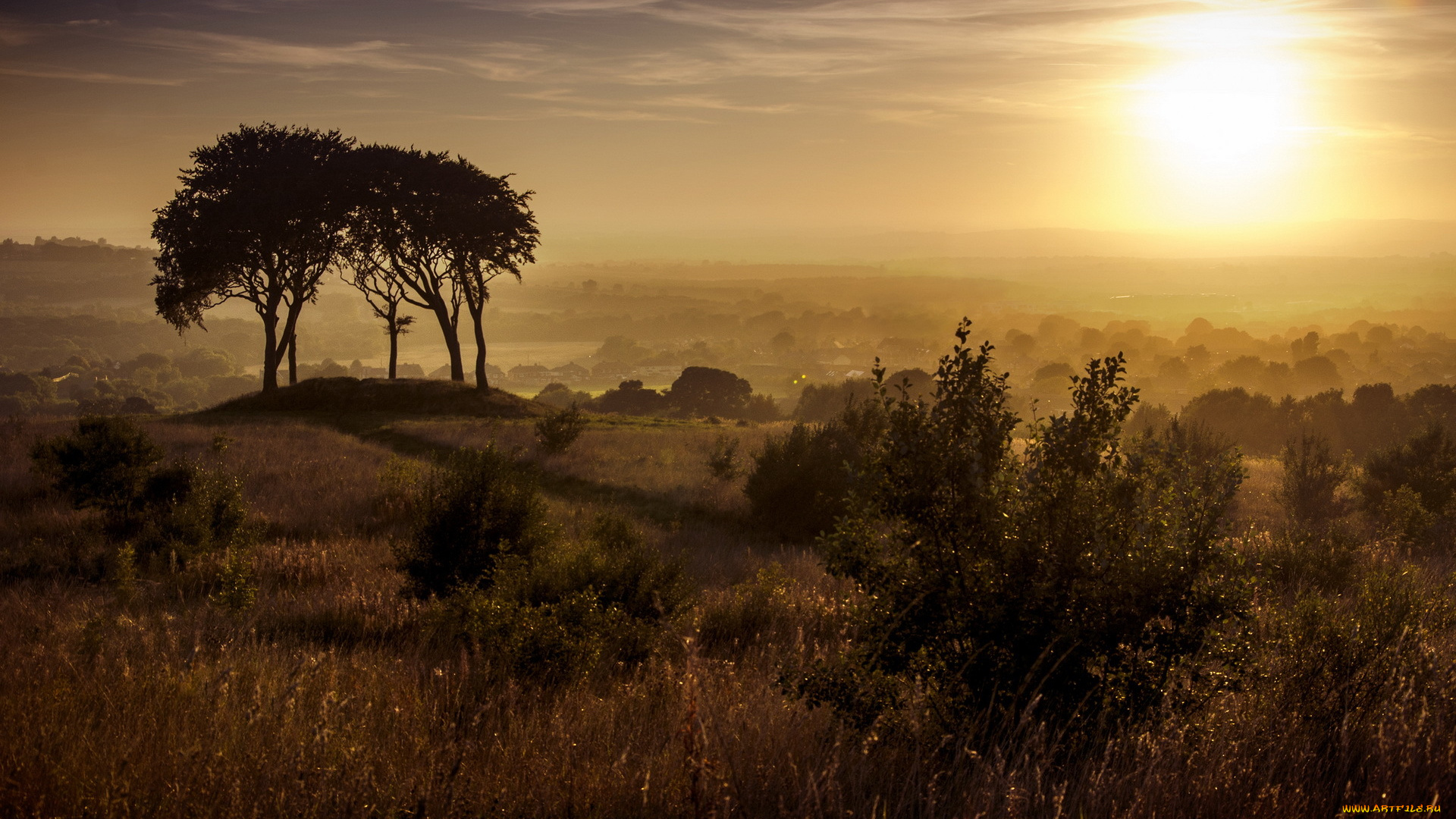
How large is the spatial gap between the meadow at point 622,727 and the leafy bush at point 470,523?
19.4 inches

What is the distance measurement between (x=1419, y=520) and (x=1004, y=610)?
19.3m

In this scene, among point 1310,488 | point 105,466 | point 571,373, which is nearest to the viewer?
point 105,466

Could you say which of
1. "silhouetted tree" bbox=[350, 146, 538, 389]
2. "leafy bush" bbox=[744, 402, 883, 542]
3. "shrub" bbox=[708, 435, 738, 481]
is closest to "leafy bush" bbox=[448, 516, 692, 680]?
"leafy bush" bbox=[744, 402, 883, 542]

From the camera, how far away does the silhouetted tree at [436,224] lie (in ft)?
116

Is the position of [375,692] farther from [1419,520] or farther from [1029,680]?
[1419,520]

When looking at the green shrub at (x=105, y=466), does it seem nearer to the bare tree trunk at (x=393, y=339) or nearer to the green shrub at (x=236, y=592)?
the green shrub at (x=236, y=592)

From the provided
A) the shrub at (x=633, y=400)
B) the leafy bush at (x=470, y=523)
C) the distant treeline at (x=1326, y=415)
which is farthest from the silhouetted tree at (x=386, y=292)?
the distant treeline at (x=1326, y=415)

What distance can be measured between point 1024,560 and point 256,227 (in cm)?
3661

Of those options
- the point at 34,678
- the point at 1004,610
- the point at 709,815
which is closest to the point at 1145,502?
the point at 1004,610

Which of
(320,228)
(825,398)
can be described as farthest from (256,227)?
(825,398)

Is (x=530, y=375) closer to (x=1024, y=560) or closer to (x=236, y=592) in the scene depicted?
(x=236, y=592)

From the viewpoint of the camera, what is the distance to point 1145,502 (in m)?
4.39

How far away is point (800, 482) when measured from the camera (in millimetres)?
18547

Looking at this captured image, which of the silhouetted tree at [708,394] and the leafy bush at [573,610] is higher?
the leafy bush at [573,610]
